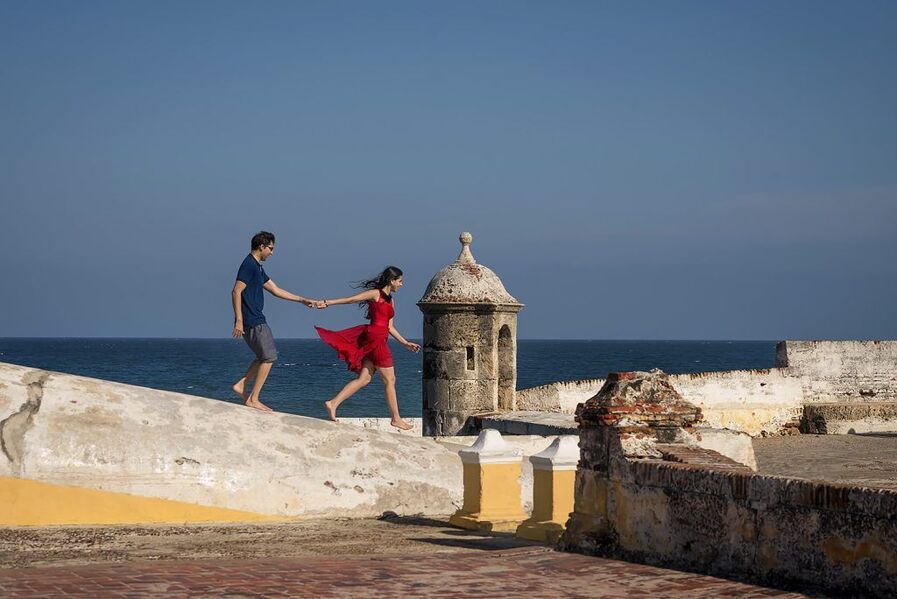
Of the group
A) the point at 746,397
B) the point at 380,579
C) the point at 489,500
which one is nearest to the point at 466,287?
the point at 489,500

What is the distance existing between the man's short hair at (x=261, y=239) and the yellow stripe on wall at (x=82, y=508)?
7.58 feet

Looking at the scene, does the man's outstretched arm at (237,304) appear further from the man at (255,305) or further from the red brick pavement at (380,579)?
the red brick pavement at (380,579)

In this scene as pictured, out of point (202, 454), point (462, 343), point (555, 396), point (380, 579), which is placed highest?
point (462, 343)

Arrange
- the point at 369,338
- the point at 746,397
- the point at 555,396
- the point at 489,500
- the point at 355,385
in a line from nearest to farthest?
the point at 489,500
the point at 355,385
the point at 369,338
the point at 555,396
the point at 746,397

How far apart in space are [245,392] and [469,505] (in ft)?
7.51

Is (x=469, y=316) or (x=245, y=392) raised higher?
(x=469, y=316)

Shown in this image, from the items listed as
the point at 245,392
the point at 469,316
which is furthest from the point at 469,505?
the point at 469,316

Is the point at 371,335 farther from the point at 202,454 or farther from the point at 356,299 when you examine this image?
the point at 202,454

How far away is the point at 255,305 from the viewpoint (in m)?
10.1

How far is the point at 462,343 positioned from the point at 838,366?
9.55 m

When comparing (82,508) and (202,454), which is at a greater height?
(202,454)

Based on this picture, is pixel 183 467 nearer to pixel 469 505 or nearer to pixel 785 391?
pixel 469 505

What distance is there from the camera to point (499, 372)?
15133 mm

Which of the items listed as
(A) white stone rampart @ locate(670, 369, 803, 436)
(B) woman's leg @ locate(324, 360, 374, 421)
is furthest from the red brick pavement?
(A) white stone rampart @ locate(670, 369, 803, 436)
